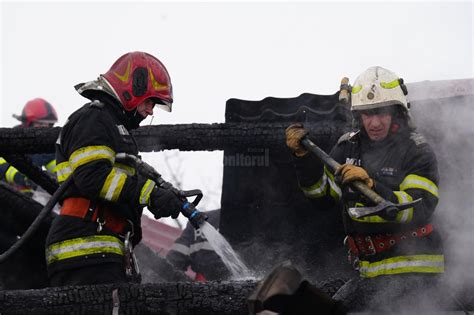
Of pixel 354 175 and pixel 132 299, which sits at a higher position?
pixel 354 175

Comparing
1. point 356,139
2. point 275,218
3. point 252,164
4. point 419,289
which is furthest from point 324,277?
point 419,289

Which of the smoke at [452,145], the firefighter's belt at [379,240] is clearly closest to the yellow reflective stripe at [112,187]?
the firefighter's belt at [379,240]

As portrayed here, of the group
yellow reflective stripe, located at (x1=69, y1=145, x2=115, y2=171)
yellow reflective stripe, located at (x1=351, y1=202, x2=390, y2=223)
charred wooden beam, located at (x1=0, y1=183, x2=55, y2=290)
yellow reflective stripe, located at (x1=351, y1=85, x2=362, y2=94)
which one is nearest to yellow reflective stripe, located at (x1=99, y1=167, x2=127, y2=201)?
yellow reflective stripe, located at (x1=69, y1=145, x2=115, y2=171)

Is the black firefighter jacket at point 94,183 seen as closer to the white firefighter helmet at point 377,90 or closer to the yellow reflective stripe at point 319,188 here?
the yellow reflective stripe at point 319,188

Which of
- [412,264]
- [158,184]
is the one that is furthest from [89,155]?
[412,264]

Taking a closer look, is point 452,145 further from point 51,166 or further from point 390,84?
point 51,166

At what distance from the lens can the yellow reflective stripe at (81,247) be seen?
183 inches

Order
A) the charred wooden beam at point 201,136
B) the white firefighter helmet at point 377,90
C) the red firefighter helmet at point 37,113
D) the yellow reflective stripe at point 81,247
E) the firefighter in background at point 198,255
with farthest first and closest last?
the red firefighter helmet at point 37,113 → the firefighter in background at point 198,255 → the charred wooden beam at point 201,136 → the white firefighter helmet at point 377,90 → the yellow reflective stripe at point 81,247

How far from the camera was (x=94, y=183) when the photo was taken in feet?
14.8

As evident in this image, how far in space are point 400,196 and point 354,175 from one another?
1.06ft

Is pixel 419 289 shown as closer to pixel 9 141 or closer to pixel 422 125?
pixel 422 125

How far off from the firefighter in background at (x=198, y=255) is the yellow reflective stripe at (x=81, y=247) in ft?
13.8

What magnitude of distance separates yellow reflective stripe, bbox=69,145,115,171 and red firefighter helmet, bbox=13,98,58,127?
6.12 m

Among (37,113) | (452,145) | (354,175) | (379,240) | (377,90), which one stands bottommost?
(379,240)
